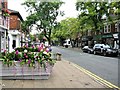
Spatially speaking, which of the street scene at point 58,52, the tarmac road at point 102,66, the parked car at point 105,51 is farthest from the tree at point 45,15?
the tarmac road at point 102,66

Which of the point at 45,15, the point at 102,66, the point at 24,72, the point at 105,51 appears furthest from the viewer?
the point at 45,15

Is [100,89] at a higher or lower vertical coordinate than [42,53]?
lower

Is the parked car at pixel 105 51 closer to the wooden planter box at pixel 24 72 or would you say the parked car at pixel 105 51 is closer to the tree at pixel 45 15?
the tree at pixel 45 15

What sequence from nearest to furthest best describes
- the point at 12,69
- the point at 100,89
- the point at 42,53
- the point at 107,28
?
the point at 100,89 → the point at 12,69 → the point at 42,53 → the point at 107,28

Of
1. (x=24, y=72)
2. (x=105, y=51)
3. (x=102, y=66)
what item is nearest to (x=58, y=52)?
(x=105, y=51)

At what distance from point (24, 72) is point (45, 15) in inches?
1575

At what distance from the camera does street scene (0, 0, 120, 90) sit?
1048 cm

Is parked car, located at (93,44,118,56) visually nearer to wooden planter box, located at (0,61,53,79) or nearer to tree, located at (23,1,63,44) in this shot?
tree, located at (23,1,63,44)

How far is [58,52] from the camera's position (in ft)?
Result: 125

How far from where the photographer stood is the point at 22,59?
11094mm

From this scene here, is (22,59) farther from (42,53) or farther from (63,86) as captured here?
(63,86)

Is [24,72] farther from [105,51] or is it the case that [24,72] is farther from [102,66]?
[105,51]

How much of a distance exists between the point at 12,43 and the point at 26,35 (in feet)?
91.0

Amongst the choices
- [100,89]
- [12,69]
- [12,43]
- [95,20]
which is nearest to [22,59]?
[12,69]
